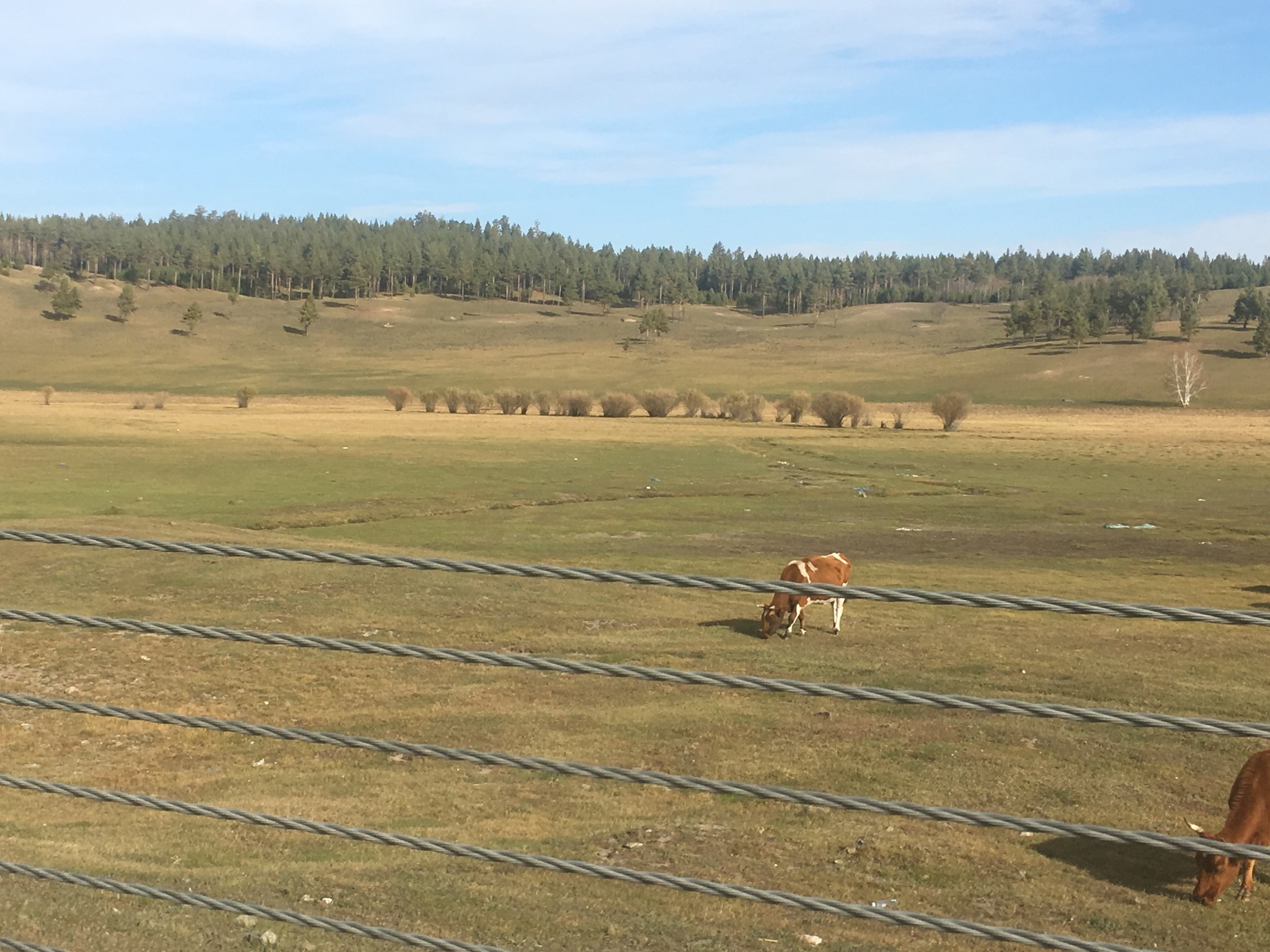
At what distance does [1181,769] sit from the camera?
11562 mm

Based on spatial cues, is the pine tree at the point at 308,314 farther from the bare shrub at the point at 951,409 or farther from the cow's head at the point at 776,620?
the cow's head at the point at 776,620

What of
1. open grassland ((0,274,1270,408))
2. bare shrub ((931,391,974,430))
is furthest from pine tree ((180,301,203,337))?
bare shrub ((931,391,974,430))

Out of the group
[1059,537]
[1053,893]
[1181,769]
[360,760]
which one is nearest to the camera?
[1053,893]

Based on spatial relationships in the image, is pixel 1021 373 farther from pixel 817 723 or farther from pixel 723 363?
pixel 817 723

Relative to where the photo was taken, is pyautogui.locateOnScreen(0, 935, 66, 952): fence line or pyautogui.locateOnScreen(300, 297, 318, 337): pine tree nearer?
pyautogui.locateOnScreen(0, 935, 66, 952): fence line

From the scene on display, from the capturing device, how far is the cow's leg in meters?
8.40

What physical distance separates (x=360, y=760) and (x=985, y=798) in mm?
6031

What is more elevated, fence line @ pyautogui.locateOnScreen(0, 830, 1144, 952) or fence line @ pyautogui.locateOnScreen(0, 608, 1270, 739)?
fence line @ pyautogui.locateOnScreen(0, 608, 1270, 739)

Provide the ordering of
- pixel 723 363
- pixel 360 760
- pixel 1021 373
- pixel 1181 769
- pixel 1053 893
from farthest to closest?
1. pixel 723 363
2. pixel 1021 373
3. pixel 360 760
4. pixel 1181 769
5. pixel 1053 893

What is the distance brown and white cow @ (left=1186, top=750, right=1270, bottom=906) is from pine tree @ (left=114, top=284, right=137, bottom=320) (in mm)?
185782

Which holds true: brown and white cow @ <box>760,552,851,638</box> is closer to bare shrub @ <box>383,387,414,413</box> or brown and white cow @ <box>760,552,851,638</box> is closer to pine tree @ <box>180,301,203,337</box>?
bare shrub @ <box>383,387,414,413</box>

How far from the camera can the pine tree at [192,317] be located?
6693 inches

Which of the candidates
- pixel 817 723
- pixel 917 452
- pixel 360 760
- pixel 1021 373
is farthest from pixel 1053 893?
pixel 1021 373

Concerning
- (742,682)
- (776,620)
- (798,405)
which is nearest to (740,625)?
(776,620)
